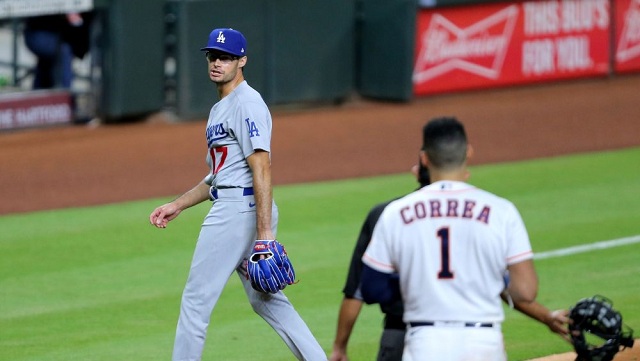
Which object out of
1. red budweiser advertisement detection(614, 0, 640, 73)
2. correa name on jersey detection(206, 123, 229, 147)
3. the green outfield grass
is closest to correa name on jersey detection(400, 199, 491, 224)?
correa name on jersey detection(206, 123, 229, 147)

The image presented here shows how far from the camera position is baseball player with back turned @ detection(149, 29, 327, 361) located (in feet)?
19.5

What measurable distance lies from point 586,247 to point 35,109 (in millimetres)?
7640

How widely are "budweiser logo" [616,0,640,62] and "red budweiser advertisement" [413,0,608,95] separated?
30cm

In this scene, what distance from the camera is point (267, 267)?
5.80 meters

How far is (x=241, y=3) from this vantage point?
15.5 m

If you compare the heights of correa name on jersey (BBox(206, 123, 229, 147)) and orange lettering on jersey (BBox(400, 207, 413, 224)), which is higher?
correa name on jersey (BBox(206, 123, 229, 147))

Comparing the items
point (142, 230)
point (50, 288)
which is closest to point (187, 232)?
point (142, 230)

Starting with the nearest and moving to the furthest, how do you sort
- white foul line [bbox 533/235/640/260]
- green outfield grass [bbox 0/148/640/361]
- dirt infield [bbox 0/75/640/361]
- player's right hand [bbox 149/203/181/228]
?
player's right hand [bbox 149/203/181/228] → green outfield grass [bbox 0/148/640/361] → white foul line [bbox 533/235/640/260] → dirt infield [bbox 0/75/640/361]

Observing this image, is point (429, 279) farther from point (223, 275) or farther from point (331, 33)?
point (331, 33)

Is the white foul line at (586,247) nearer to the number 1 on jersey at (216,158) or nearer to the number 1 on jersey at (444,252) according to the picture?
the number 1 on jersey at (216,158)

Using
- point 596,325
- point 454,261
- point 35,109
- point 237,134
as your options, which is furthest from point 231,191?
point 35,109

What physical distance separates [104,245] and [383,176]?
4.02m

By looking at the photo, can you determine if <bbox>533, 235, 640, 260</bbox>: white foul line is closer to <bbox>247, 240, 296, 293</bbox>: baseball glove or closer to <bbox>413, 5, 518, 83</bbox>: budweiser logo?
<bbox>247, 240, 296, 293</bbox>: baseball glove

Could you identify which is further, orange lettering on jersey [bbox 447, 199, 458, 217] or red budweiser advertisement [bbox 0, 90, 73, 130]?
red budweiser advertisement [bbox 0, 90, 73, 130]
